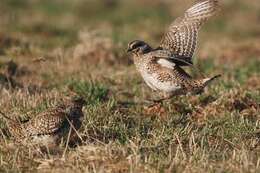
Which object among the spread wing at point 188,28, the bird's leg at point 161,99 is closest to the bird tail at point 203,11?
the spread wing at point 188,28

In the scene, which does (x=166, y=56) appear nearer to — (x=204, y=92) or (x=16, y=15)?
(x=204, y=92)

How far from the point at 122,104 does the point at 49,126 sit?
205 cm

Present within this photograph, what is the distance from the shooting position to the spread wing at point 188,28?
856 centimetres

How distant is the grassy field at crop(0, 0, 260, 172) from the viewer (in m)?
6.35

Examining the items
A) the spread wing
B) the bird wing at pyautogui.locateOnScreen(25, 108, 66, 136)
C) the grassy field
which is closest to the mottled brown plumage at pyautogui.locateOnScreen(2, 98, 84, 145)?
the bird wing at pyautogui.locateOnScreen(25, 108, 66, 136)

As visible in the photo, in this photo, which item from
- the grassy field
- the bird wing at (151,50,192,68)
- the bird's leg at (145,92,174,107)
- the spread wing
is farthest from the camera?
the spread wing

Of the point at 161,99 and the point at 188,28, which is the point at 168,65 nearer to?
the point at 161,99

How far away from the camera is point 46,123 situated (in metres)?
6.80

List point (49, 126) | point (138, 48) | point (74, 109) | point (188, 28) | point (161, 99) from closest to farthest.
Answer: point (49, 126) < point (74, 109) < point (138, 48) < point (161, 99) < point (188, 28)

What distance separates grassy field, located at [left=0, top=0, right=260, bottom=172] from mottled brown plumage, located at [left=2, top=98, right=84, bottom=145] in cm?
14

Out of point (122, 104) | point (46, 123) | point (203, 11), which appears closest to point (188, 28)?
point (203, 11)

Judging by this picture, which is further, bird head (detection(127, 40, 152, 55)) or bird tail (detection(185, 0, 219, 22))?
bird tail (detection(185, 0, 219, 22))

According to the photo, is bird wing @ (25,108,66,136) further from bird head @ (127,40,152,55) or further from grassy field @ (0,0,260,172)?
bird head @ (127,40,152,55)

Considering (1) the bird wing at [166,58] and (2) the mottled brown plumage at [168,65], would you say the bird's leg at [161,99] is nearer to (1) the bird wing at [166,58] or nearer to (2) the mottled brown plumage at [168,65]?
(2) the mottled brown plumage at [168,65]
